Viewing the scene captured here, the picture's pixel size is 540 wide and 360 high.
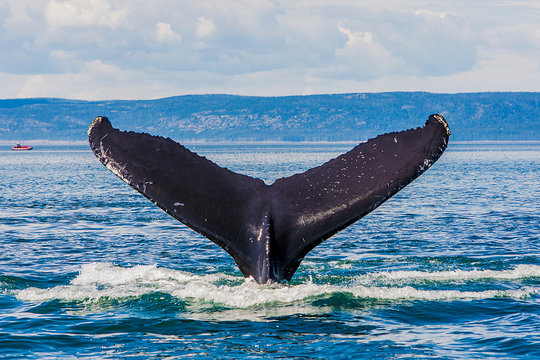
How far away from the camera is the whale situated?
7.49 m

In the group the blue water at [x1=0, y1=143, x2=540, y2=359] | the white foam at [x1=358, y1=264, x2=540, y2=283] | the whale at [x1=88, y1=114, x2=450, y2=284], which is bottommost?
the blue water at [x1=0, y1=143, x2=540, y2=359]

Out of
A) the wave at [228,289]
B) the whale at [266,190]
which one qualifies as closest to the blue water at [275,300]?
the wave at [228,289]

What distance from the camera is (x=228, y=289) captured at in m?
9.51

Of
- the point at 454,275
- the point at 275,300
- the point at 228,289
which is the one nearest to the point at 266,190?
the point at 275,300

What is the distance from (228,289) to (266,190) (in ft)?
6.49

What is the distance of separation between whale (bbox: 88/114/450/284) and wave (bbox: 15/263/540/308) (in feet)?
2.30

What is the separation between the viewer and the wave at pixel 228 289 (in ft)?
29.3

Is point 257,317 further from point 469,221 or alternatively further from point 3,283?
point 469,221

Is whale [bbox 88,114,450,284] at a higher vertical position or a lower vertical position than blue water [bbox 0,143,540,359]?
higher

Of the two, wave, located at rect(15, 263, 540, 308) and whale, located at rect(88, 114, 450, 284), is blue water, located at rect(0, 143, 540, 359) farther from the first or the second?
whale, located at rect(88, 114, 450, 284)

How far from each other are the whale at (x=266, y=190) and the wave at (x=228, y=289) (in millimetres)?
700

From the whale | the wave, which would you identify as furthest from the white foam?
the whale

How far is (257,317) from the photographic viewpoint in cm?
841

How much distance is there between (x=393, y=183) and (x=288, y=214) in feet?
3.62
